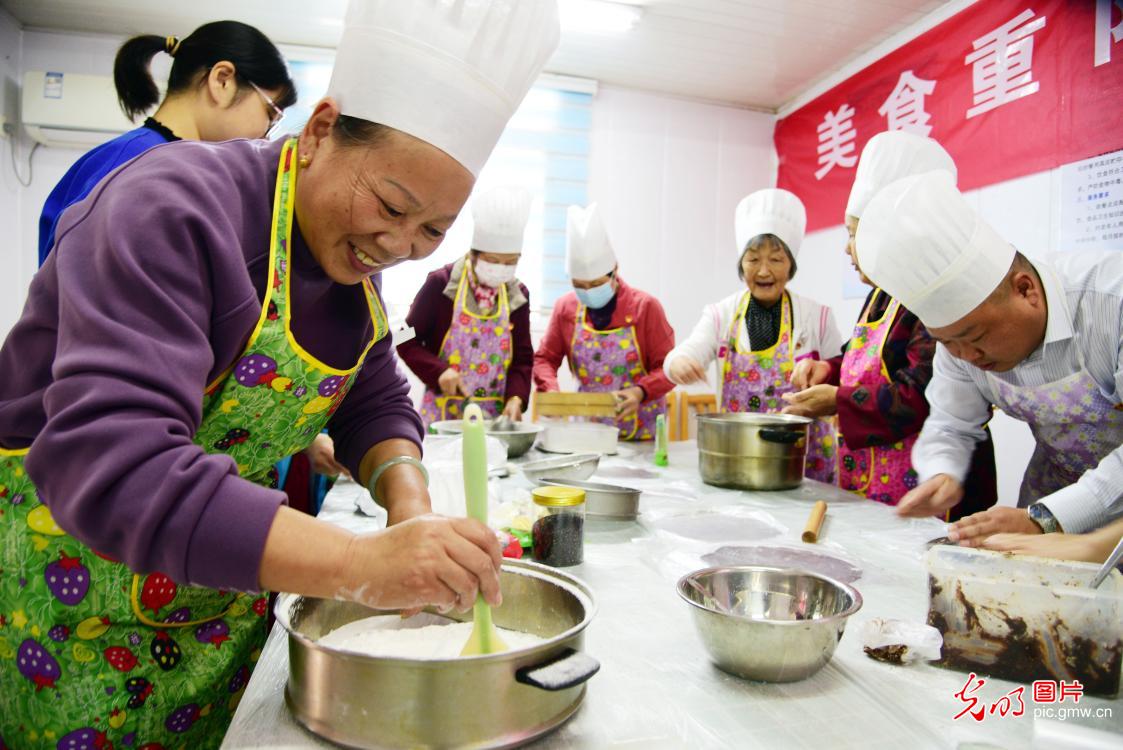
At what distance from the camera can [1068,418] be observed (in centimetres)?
163

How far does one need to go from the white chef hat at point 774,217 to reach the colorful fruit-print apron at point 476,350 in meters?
1.27

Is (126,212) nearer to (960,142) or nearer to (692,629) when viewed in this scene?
(692,629)

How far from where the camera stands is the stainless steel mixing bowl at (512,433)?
2.49 m

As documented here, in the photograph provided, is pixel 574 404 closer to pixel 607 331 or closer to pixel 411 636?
pixel 607 331

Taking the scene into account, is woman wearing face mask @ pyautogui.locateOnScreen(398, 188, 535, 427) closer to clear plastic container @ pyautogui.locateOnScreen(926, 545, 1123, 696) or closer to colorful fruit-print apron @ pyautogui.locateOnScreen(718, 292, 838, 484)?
colorful fruit-print apron @ pyautogui.locateOnScreen(718, 292, 838, 484)

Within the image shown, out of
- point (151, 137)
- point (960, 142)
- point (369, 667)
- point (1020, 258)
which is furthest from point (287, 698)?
point (960, 142)

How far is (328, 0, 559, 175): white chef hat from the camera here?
911mm

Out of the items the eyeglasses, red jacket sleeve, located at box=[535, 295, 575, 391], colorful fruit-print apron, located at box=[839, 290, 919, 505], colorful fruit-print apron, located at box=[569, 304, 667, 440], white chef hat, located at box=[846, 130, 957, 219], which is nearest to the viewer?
the eyeglasses

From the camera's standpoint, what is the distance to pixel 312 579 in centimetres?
67

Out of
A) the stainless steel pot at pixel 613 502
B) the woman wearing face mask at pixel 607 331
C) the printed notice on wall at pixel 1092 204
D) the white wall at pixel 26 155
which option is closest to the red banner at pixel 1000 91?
the printed notice on wall at pixel 1092 204

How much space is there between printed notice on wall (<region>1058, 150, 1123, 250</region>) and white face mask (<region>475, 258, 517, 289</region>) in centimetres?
264

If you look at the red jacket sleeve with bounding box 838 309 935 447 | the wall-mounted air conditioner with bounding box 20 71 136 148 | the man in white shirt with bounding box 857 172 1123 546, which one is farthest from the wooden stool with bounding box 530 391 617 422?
the wall-mounted air conditioner with bounding box 20 71 136 148
